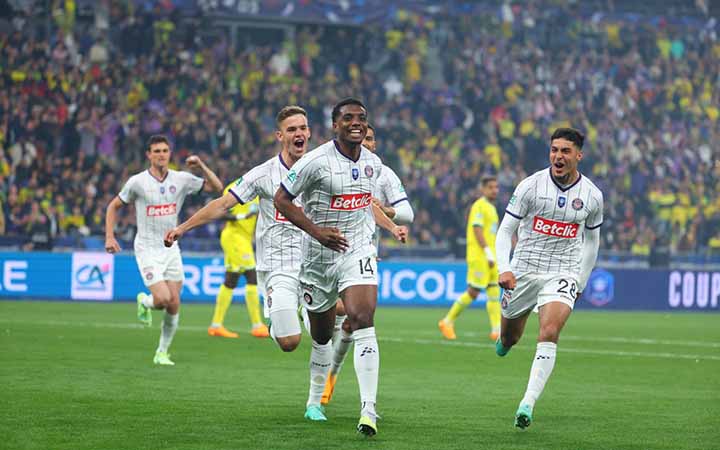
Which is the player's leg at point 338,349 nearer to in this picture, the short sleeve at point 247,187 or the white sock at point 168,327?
the short sleeve at point 247,187

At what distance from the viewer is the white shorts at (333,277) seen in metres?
8.56

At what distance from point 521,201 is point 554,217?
1.01 feet

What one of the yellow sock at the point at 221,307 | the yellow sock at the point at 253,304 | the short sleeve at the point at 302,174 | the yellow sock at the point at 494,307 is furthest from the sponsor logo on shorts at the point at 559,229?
the yellow sock at the point at 221,307

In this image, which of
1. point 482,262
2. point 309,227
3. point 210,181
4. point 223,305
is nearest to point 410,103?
point 482,262

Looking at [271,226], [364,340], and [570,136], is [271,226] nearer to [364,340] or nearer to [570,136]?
[364,340]

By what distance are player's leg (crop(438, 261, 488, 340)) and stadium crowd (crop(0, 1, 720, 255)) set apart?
28.6ft

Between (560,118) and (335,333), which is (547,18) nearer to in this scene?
(560,118)

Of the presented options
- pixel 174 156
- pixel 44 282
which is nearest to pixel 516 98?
pixel 174 156

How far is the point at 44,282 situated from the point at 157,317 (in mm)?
4109

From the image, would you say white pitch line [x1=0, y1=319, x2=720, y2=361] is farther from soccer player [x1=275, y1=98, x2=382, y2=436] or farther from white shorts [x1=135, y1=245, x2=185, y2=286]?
soccer player [x1=275, y1=98, x2=382, y2=436]

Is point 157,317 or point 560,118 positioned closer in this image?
point 157,317

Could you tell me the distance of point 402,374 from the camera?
1288 centimetres

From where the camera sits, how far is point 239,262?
18.4 m

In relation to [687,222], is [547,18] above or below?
above
